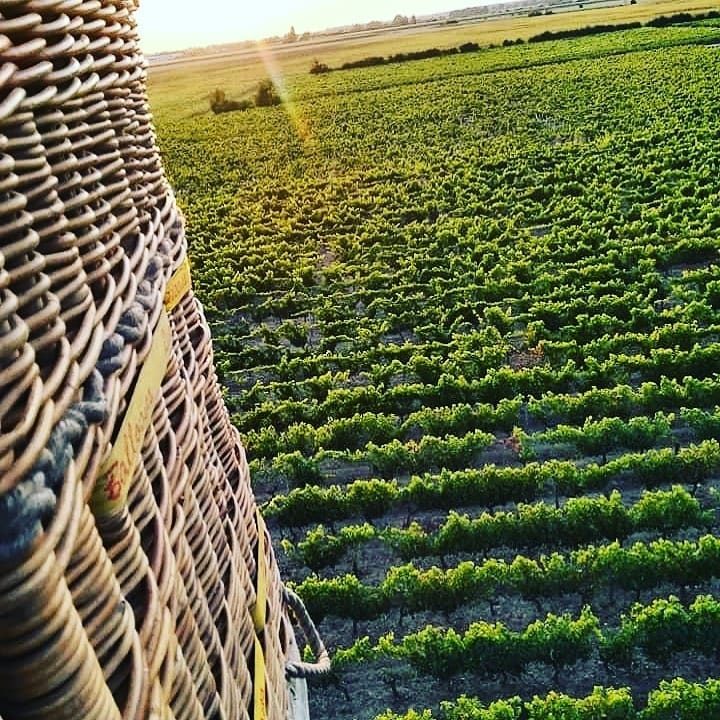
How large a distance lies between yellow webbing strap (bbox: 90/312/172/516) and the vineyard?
4.56 metres

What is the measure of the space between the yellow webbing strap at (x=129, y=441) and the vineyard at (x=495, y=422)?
15.0 feet

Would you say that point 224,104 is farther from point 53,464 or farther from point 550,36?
point 53,464

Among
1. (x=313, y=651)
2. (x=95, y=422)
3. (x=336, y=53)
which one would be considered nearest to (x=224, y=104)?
(x=336, y=53)

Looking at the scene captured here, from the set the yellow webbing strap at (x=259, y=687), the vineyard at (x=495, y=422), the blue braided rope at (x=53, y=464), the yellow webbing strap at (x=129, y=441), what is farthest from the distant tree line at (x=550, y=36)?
the blue braided rope at (x=53, y=464)

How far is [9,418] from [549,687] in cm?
583

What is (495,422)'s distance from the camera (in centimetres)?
979

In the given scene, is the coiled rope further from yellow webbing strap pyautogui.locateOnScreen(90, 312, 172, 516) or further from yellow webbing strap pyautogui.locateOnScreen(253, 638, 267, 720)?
yellow webbing strap pyautogui.locateOnScreen(90, 312, 172, 516)

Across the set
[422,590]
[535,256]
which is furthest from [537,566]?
[535,256]

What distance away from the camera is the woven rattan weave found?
3.78 feet

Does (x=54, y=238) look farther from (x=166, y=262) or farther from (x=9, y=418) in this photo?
(x=166, y=262)

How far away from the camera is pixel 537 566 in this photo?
7.05 m

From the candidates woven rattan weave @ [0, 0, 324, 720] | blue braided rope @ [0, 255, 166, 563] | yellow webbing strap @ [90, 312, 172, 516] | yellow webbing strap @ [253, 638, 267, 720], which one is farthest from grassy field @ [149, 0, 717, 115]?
blue braided rope @ [0, 255, 166, 563]

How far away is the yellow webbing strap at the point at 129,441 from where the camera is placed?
1420 millimetres

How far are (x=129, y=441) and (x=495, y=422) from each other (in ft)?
27.9
